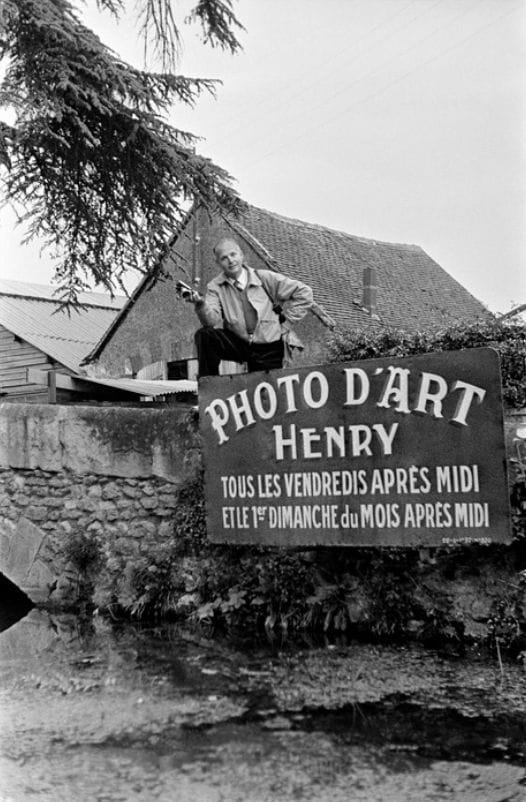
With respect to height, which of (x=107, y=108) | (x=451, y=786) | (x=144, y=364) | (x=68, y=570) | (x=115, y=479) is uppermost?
(x=107, y=108)

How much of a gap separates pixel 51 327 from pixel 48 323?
0.70 feet

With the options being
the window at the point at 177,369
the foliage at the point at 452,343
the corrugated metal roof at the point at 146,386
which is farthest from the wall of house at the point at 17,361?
the foliage at the point at 452,343

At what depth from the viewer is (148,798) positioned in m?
3.25

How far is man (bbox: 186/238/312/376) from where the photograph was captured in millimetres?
6418

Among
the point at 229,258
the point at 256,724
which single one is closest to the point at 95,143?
the point at 229,258

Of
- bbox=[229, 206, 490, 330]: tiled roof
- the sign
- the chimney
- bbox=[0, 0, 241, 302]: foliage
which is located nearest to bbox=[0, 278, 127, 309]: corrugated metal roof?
bbox=[229, 206, 490, 330]: tiled roof

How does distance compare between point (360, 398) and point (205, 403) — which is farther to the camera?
point (205, 403)

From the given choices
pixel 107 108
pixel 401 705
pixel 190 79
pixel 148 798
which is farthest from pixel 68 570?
pixel 190 79

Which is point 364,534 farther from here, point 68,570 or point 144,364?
point 144,364

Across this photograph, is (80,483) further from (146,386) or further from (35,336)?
(35,336)

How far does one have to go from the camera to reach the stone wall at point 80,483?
268 inches

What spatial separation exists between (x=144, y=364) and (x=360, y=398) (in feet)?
55.9

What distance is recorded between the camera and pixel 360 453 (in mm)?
5633

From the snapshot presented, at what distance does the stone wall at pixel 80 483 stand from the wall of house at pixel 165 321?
1329cm
